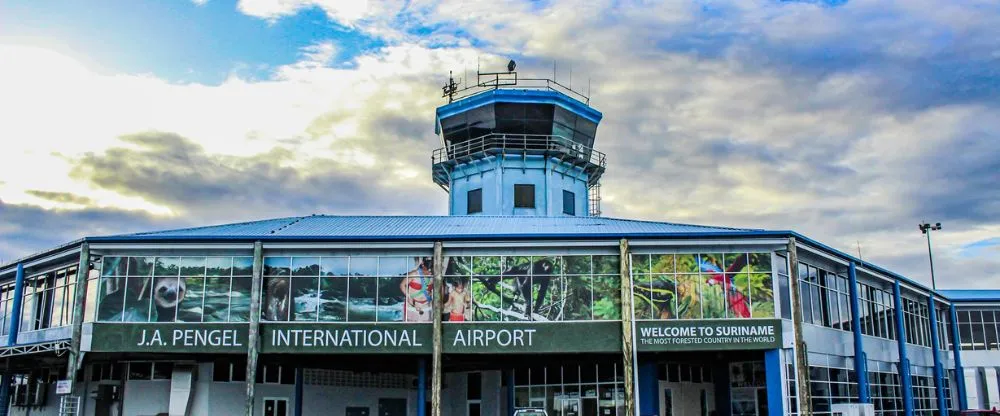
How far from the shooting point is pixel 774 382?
1368 inches

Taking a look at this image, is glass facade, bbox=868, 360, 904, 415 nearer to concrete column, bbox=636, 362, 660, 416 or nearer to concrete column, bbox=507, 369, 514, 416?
concrete column, bbox=636, 362, 660, 416

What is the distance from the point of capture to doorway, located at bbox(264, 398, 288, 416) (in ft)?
128

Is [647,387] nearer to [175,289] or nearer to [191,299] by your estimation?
[191,299]

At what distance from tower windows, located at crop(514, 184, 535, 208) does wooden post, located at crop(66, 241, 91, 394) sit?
22.2 metres

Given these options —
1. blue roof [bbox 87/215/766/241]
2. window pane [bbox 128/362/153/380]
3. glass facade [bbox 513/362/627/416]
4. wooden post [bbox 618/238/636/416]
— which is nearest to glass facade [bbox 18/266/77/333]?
window pane [bbox 128/362/153/380]

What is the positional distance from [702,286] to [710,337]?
6.66 feet

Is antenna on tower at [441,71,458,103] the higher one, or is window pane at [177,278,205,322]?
antenna on tower at [441,71,458,103]

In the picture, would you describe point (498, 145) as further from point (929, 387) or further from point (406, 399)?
point (929, 387)

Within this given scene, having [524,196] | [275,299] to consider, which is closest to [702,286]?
[524,196]

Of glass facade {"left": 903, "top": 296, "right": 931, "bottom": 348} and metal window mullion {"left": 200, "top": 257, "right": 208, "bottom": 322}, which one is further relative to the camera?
glass facade {"left": 903, "top": 296, "right": 931, "bottom": 348}

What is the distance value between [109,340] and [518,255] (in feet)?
53.6

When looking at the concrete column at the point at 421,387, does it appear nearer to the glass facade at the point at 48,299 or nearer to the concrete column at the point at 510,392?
the concrete column at the point at 510,392

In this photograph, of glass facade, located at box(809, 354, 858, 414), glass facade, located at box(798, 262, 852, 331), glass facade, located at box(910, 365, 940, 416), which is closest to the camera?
glass facade, located at box(809, 354, 858, 414)

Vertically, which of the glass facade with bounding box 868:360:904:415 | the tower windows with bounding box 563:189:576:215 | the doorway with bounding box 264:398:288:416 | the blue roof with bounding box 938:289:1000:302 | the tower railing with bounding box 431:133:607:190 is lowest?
the doorway with bounding box 264:398:288:416
